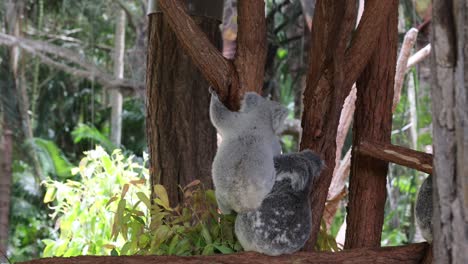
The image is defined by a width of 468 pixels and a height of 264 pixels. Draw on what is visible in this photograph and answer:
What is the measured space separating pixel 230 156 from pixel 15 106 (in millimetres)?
1244

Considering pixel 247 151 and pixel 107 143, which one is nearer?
pixel 247 151

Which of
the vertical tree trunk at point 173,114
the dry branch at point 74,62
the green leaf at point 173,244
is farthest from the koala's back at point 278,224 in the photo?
the dry branch at point 74,62

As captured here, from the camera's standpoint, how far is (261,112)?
1.81 m

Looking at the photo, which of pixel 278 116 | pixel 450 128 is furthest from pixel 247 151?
pixel 450 128

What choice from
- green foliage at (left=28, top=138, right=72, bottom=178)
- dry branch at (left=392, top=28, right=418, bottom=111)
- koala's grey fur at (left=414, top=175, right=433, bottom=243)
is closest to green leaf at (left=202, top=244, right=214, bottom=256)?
koala's grey fur at (left=414, top=175, right=433, bottom=243)

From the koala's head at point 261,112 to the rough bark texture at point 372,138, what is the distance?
17.5 inches

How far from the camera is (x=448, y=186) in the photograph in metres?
1.38

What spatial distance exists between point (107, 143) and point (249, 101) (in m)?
4.93

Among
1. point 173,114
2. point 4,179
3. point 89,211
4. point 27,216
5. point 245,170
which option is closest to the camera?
point 245,170

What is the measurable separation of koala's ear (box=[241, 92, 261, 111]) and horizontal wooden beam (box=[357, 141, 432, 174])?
0.44 m

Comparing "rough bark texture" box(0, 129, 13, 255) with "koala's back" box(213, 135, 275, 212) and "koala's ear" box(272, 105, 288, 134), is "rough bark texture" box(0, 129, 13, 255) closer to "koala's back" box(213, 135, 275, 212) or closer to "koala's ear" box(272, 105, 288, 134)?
"koala's back" box(213, 135, 275, 212)

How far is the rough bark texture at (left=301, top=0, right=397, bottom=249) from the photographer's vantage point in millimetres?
1981

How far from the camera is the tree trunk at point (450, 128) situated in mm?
1312

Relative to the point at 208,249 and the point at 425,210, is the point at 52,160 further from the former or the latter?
the point at 425,210
